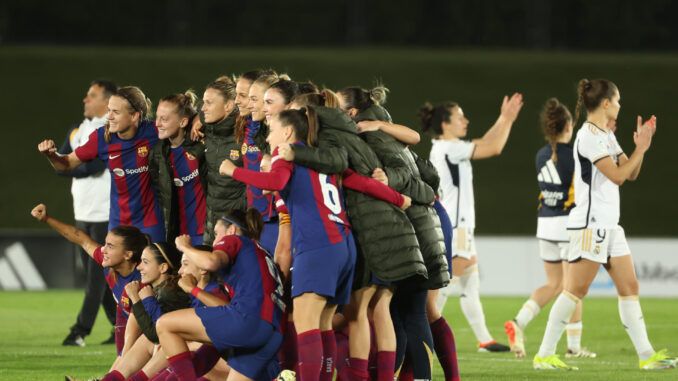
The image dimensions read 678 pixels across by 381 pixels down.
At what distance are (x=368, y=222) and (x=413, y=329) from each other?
2.50 feet

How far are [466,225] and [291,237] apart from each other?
388 cm

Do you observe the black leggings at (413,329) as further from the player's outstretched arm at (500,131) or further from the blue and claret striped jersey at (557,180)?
the blue and claret striped jersey at (557,180)

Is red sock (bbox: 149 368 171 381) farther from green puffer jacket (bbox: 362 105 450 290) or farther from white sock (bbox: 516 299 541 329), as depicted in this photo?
white sock (bbox: 516 299 541 329)

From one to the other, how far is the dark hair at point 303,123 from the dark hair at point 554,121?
3722 mm

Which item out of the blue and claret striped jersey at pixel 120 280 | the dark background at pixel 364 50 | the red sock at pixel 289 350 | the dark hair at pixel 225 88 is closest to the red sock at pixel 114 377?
the blue and claret striped jersey at pixel 120 280

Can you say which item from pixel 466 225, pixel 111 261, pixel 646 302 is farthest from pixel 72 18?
pixel 111 261

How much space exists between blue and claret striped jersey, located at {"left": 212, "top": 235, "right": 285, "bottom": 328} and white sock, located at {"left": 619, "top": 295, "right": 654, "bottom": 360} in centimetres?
312

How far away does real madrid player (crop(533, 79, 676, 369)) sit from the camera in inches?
288

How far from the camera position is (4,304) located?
42.7 ft

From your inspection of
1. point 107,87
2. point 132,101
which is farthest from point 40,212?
point 107,87

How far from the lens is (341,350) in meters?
5.92

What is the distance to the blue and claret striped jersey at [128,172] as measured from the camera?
23.2 feet

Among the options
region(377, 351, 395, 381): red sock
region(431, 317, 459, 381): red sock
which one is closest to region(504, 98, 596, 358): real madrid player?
region(431, 317, 459, 381): red sock

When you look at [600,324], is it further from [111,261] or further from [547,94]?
[547,94]
